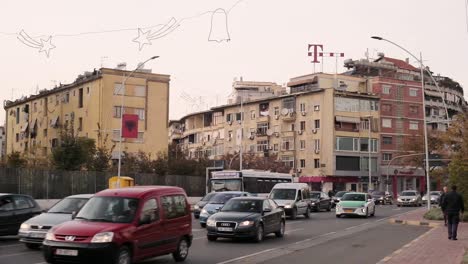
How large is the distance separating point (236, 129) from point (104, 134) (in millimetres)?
32756

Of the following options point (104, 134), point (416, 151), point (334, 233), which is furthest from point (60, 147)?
point (416, 151)

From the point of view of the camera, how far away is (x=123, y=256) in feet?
41.0

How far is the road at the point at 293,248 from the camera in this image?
15609 millimetres

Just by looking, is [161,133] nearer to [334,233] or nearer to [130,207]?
[334,233]

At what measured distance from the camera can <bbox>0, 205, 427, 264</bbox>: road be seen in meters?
15.6

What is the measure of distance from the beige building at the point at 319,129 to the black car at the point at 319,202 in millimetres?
36978

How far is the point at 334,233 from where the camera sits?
25.1 m

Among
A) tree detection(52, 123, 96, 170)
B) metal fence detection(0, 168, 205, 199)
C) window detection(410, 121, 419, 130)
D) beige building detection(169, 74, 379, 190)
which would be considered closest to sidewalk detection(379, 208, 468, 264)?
metal fence detection(0, 168, 205, 199)

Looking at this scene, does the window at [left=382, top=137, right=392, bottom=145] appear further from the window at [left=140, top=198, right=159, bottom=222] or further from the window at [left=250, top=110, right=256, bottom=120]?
the window at [left=140, top=198, right=159, bottom=222]

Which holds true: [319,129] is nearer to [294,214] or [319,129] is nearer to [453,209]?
[294,214]

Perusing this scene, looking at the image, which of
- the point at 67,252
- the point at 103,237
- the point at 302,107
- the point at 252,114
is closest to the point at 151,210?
the point at 103,237

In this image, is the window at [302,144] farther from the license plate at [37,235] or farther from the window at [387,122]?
the license plate at [37,235]

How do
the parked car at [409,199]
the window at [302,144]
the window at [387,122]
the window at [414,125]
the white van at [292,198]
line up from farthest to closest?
the window at [414,125]
the window at [387,122]
the window at [302,144]
the parked car at [409,199]
the white van at [292,198]

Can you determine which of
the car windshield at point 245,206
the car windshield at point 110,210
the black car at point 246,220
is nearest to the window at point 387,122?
the black car at point 246,220
